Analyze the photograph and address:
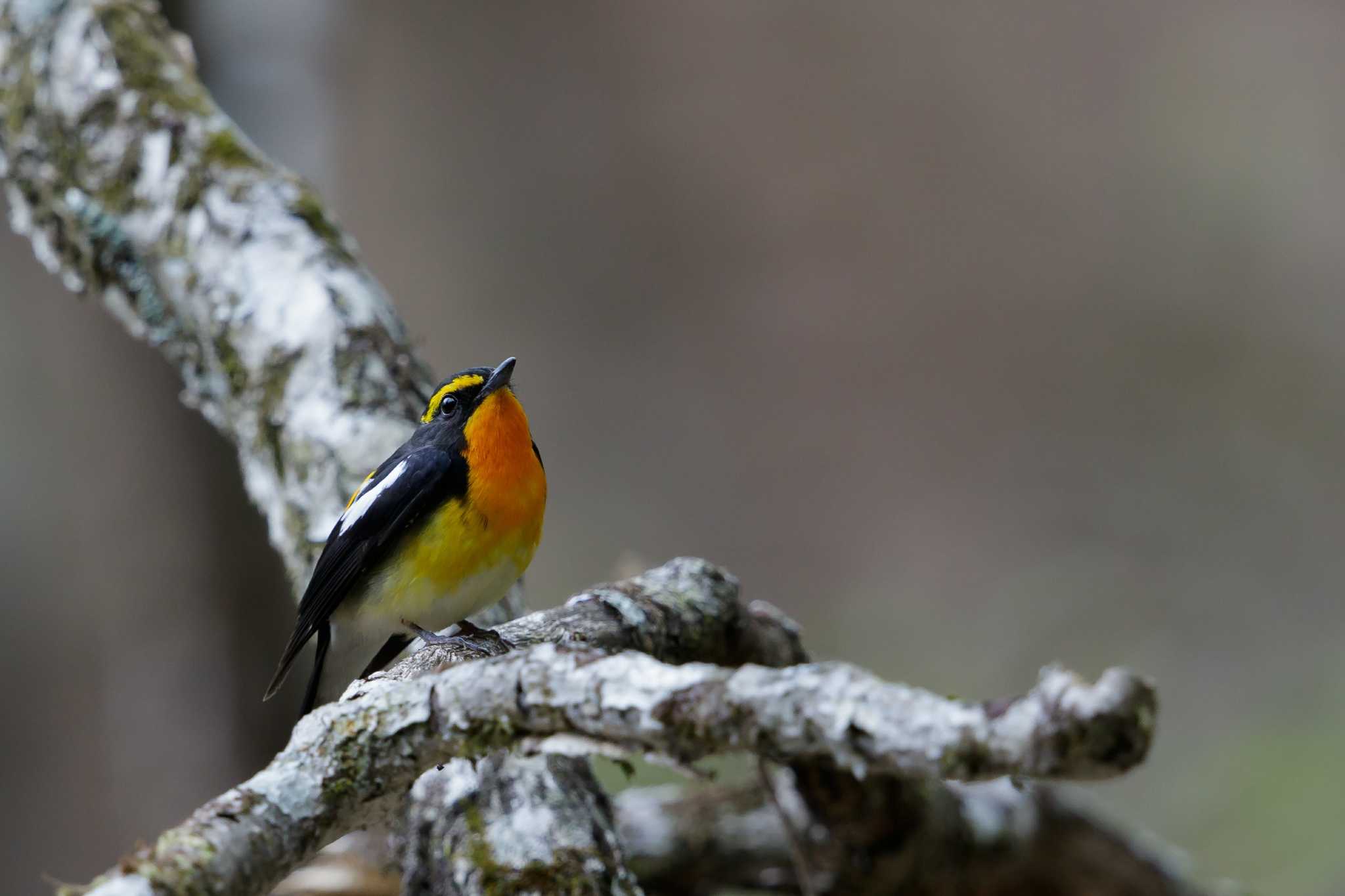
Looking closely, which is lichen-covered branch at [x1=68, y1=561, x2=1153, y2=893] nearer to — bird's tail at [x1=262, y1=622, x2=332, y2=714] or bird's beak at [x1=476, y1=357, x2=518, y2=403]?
bird's tail at [x1=262, y1=622, x2=332, y2=714]

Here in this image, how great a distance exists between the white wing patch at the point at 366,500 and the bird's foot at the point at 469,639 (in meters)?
0.28

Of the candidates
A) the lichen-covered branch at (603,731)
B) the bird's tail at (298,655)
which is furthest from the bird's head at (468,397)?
the lichen-covered branch at (603,731)

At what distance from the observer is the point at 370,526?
2682 millimetres

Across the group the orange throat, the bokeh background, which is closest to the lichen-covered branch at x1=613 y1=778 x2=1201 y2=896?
the orange throat

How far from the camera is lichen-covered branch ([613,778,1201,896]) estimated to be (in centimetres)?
333

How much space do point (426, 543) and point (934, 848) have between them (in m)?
1.73

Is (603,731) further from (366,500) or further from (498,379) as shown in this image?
(498,379)

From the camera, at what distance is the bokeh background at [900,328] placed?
7.52 meters

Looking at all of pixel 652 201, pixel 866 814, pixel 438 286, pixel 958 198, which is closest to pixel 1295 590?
pixel 958 198

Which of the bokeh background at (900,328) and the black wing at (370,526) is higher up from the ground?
the bokeh background at (900,328)

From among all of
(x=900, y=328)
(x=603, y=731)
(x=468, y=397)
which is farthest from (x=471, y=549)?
(x=900, y=328)

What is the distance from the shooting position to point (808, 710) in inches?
44.4

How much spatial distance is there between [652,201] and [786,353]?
5.66ft

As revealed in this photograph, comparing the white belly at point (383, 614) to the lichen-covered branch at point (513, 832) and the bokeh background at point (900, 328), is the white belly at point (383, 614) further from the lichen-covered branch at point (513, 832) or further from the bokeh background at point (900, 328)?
the bokeh background at point (900, 328)
